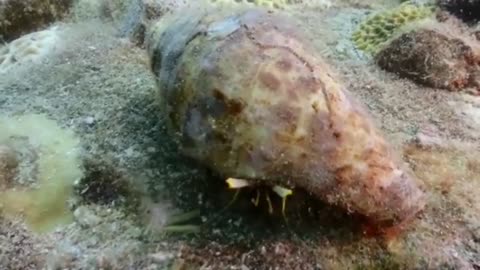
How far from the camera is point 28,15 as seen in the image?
4617mm

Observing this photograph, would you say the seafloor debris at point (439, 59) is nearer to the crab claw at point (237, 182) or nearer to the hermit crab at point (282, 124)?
the hermit crab at point (282, 124)

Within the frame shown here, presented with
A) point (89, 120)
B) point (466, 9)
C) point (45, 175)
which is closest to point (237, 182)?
point (45, 175)

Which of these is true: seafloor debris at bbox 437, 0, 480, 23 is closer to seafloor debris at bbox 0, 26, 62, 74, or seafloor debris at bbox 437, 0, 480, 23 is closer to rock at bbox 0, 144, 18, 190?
seafloor debris at bbox 0, 26, 62, 74

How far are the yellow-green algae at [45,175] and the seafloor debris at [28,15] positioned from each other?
2.13 meters

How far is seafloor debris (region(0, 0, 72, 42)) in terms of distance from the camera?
14.9 ft

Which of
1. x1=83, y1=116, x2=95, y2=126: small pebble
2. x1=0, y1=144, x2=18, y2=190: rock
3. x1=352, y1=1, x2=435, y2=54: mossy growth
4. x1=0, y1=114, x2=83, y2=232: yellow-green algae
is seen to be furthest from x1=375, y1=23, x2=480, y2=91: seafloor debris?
x1=0, y1=144, x2=18, y2=190: rock

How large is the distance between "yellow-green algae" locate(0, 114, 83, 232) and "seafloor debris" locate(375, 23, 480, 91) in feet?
6.69

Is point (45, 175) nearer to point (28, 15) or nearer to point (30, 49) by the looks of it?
point (30, 49)

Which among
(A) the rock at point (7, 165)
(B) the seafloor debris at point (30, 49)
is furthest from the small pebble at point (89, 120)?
(B) the seafloor debris at point (30, 49)

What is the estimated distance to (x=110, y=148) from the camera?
2.54 meters

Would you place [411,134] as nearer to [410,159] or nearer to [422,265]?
[410,159]

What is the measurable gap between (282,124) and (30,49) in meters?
2.65

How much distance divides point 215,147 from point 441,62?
185 cm

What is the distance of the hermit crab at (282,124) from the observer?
5.95 ft
